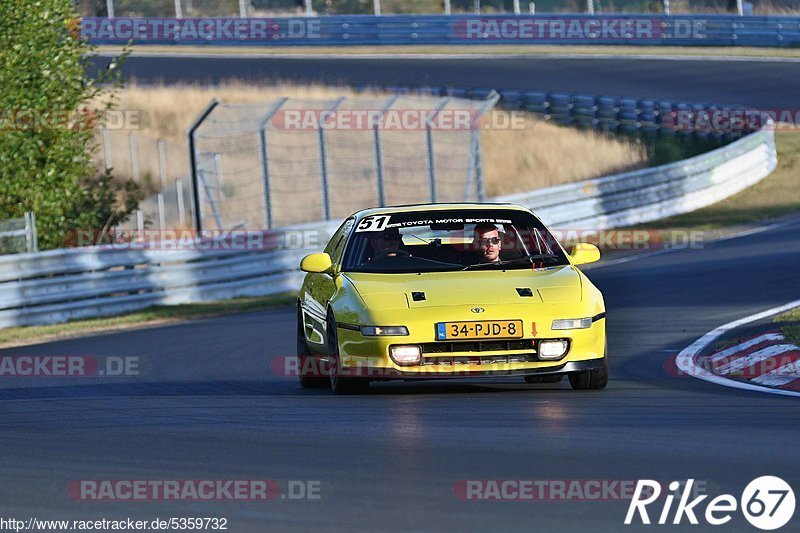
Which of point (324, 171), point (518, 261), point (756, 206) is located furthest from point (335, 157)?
point (518, 261)

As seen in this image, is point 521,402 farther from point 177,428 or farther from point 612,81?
point 612,81

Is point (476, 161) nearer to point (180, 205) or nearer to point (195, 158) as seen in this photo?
point (195, 158)

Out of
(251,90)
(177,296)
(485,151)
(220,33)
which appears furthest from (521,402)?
(220,33)

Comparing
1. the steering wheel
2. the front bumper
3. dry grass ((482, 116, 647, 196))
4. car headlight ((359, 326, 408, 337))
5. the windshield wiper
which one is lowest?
dry grass ((482, 116, 647, 196))

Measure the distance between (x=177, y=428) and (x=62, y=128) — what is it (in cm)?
1364

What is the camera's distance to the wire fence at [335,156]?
23.9m

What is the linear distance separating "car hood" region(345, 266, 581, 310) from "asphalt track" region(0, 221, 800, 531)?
0.65m

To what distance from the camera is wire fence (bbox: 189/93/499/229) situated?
2394cm

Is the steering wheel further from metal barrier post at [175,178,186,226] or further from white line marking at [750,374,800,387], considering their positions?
metal barrier post at [175,178,186,226]

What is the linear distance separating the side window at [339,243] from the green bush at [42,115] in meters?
10.0

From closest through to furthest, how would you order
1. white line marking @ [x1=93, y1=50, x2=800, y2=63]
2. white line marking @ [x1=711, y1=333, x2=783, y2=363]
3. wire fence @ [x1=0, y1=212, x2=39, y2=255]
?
white line marking @ [x1=711, y1=333, x2=783, y2=363] < wire fence @ [x1=0, y1=212, x2=39, y2=255] < white line marking @ [x1=93, y1=50, x2=800, y2=63]

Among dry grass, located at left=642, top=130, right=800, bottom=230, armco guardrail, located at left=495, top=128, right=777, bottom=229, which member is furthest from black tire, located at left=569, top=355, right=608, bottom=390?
dry grass, located at left=642, top=130, right=800, bottom=230

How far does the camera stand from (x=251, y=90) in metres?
39.3

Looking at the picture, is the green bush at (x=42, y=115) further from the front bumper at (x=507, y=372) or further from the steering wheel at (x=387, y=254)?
the front bumper at (x=507, y=372)
